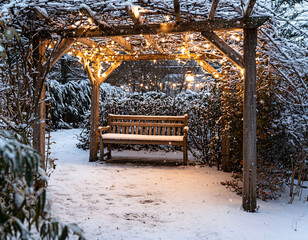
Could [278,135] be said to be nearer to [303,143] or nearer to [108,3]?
[303,143]

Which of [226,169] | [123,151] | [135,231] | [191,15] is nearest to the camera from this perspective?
[135,231]

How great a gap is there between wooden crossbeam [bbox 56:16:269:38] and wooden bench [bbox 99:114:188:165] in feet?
9.57

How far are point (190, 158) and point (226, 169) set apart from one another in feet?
4.95

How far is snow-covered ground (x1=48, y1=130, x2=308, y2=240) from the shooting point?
2885 millimetres

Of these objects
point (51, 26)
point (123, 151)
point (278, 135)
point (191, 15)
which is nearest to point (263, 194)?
point (278, 135)

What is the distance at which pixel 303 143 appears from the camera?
3.99 m

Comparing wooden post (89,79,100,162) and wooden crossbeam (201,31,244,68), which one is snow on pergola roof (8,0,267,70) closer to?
wooden crossbeam (201,31,244,68)

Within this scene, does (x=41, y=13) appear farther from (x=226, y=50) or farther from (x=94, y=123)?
(x=94, y=123)

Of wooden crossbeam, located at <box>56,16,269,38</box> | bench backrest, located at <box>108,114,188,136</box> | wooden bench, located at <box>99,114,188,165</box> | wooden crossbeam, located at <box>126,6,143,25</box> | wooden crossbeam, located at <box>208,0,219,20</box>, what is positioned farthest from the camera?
bench backrest, located at <box>108,114,188,136</box>

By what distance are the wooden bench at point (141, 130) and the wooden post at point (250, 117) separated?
9.11 ft

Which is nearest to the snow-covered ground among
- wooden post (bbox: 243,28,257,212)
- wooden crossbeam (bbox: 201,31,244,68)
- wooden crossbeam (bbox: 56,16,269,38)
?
wooden post (bbox: 243,28,257,212)

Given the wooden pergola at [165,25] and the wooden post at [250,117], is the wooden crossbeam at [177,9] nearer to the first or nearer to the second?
the wooden pergola at [165,25]

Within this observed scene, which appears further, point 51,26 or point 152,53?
point 152,53

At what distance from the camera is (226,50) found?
3676 millimetres
